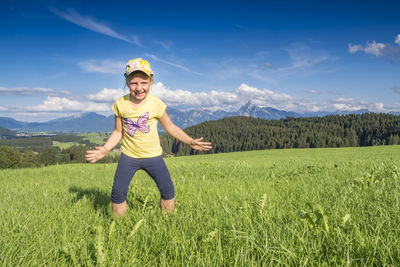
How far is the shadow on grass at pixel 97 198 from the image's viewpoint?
3.81 metres

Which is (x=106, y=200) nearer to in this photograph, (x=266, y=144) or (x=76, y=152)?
(x=76, y=152)

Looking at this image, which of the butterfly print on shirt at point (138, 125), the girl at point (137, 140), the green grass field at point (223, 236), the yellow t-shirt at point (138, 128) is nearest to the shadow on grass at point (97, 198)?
the green grass field at point (223, 236)

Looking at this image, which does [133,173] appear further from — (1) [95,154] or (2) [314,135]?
(2) [314,135]

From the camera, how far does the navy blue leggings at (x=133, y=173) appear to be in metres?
3.40

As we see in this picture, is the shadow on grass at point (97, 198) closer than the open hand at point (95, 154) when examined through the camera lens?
No

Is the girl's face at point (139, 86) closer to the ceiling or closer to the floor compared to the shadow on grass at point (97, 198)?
closer to the ceiling

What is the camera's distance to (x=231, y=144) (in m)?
136

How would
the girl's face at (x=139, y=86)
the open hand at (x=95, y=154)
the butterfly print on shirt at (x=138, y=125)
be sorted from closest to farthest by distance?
1. the open hand at (x=95, y=154)
2. the girl's face at (x=139, y=86)
3. the butterfly print on shirt at (x=138, y=125)

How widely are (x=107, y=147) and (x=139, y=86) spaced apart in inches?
42.7

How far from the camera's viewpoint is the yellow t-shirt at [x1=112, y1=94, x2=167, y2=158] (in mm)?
3588

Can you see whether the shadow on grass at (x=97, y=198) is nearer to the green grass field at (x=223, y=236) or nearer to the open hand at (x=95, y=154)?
the green grass field at (x=223, y=236)

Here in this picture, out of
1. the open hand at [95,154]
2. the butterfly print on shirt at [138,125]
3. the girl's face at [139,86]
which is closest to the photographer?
the open hand at [95,154]

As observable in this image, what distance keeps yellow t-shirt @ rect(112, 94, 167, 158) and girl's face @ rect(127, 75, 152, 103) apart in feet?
0.59

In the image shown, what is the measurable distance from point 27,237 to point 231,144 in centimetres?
13538
